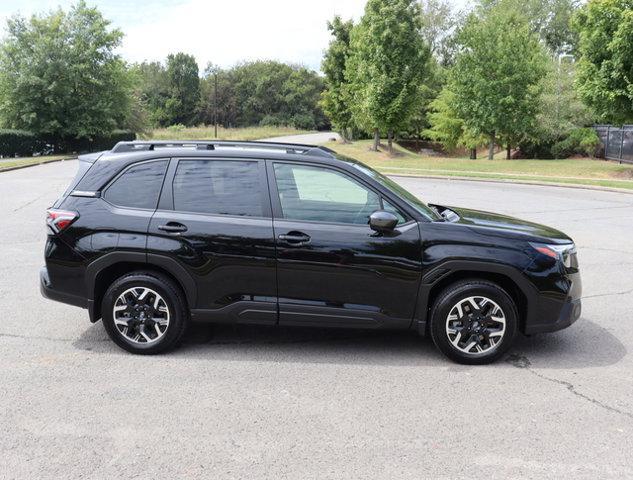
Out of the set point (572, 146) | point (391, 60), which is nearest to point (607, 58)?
point (391, 60)

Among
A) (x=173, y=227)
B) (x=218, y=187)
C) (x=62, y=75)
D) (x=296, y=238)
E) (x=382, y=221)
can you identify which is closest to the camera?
(x=382, y=221)

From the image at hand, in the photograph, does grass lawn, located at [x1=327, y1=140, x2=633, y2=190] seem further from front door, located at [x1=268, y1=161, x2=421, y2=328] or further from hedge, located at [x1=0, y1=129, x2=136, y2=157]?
hedge, located at [x1=0, y1=129, x2=136, y2=157]

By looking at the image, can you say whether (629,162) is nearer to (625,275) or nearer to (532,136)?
(532,136)

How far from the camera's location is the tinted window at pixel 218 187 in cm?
471

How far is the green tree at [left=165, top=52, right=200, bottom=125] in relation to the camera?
11419 centimetres

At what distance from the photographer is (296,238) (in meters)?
4.55

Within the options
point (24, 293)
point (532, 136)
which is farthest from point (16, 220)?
point (532, 136)

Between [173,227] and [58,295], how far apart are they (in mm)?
1177

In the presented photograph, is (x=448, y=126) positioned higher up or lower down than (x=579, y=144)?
higher up

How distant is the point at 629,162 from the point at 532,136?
921 centimetres

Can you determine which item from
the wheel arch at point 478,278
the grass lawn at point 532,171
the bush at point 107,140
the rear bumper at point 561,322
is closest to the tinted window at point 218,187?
the wheel arch at point 478,278

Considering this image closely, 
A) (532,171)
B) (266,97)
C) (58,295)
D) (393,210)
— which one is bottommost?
(58,295)

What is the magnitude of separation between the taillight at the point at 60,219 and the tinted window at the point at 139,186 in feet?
1.03

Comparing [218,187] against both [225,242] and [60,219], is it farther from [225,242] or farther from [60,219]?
[60,219]
